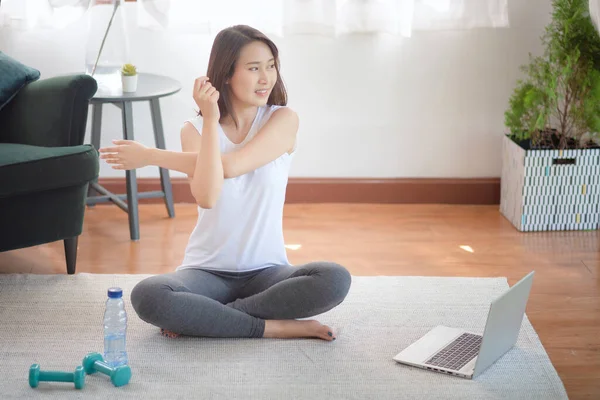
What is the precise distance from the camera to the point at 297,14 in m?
3.42

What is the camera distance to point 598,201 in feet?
10.9

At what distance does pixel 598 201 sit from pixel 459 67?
2.37 feet

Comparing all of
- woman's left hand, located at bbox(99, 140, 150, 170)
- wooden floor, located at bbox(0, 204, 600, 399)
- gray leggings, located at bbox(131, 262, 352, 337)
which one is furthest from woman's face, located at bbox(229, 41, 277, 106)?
wooden floor, located at bbox(0, 204, 600, 399)

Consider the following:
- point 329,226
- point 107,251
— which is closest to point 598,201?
point 329,226

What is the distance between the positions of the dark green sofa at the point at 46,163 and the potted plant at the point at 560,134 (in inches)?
58.9

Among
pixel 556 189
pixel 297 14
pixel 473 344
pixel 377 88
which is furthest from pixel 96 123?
pixel 473 344

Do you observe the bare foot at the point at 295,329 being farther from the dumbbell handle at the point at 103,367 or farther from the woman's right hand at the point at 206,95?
the woman's right hand at the point at 206,95

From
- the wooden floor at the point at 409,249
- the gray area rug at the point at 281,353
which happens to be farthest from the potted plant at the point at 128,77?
the gray area rug at the point at 281,353

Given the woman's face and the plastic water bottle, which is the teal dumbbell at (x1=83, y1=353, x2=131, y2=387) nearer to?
the plastic water bottle

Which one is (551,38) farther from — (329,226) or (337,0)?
(329,226)

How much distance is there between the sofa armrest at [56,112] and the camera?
9.12 feet

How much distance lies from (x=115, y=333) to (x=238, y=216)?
420mm

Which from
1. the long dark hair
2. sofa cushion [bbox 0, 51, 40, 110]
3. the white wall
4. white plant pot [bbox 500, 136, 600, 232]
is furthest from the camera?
the white wall

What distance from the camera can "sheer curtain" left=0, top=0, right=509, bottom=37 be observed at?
11.2 feet
